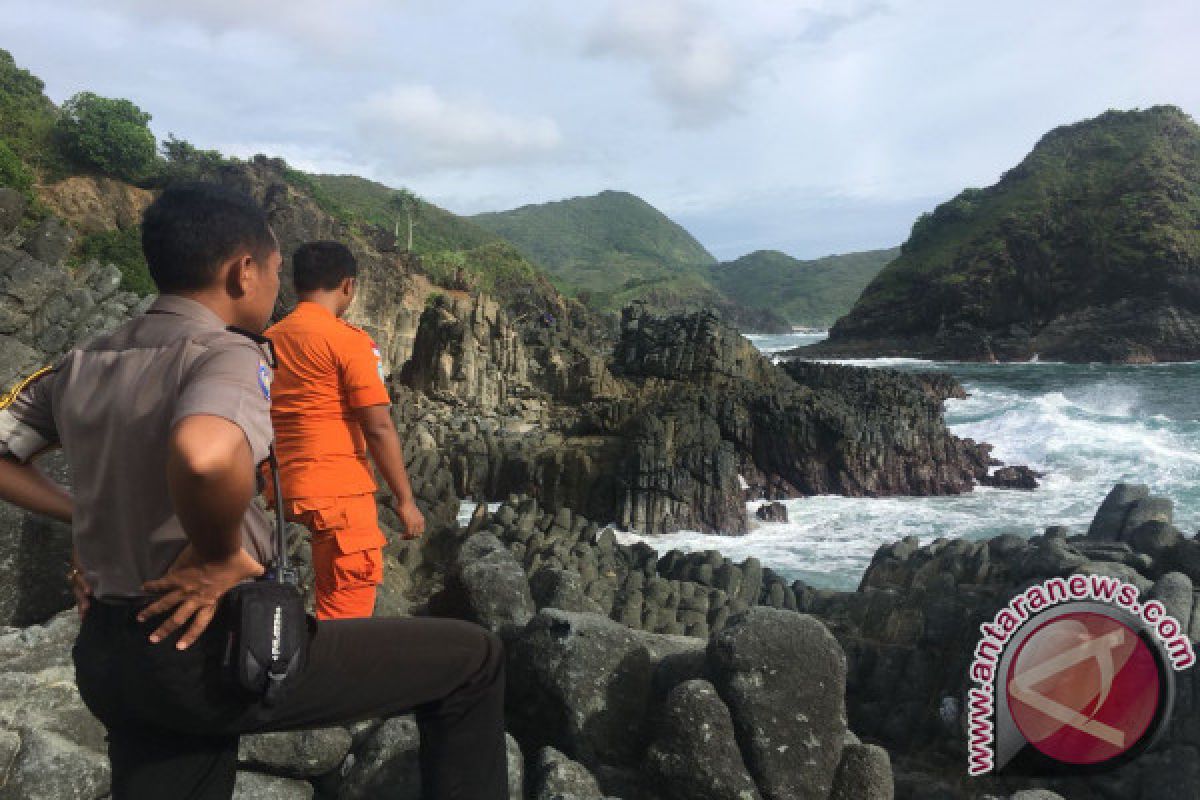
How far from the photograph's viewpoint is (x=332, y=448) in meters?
3.82

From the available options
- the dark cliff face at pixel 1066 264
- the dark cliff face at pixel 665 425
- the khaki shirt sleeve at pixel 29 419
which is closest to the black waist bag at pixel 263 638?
the khaki shirt sleeve at pixel 29 419

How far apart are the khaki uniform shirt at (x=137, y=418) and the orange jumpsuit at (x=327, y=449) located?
5.75ft

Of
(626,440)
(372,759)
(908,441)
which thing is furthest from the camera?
(908,441)

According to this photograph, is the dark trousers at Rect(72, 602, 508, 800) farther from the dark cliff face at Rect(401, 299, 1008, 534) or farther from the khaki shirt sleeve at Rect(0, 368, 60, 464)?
the dark cliff face at Rect(401, 299, 1008, 534)

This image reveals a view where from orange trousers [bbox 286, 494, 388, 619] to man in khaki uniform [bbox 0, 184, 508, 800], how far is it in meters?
1.51

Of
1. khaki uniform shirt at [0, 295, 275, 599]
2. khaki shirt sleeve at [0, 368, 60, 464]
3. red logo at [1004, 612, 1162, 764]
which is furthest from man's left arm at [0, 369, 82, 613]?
red logo at [1004, 612, 1162, 764]

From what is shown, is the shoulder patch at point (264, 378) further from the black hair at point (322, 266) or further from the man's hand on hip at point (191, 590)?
the black hair at point (322, 266)

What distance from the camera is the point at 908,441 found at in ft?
93.7

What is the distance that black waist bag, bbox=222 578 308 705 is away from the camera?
1812 mm

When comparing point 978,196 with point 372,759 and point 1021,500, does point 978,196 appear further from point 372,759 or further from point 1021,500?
point 372,759

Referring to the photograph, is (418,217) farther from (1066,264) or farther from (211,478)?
(211,478)

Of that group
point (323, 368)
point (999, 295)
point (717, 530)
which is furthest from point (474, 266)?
point (323, 368)

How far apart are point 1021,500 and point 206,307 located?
27.8 metres

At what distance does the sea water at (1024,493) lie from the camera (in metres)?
20.4
